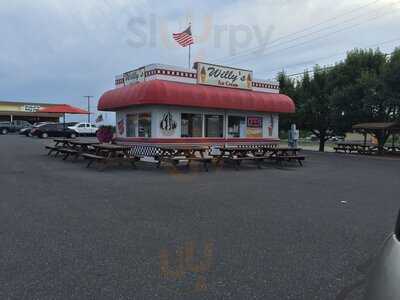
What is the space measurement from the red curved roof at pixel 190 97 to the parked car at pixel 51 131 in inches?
891

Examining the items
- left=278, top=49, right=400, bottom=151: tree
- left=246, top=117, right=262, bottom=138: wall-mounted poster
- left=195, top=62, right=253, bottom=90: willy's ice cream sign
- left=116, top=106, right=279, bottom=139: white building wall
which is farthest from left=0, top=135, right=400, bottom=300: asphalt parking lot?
left=278, top=49, right=400, bottom=151: tree

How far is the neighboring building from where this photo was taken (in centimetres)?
5726

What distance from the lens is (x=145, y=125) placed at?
1842 centimetres

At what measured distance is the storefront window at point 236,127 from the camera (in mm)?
20750

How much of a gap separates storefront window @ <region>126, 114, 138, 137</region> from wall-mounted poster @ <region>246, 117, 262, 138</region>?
6.48 metres

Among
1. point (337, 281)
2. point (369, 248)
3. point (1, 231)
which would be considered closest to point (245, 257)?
point (337, 281)

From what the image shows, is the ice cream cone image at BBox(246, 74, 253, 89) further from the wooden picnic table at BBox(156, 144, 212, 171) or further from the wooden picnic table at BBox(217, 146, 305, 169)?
the wooden picnic table at BBox(156, 144, 212, 171)

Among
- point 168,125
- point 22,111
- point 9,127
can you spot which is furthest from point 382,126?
point 22,111

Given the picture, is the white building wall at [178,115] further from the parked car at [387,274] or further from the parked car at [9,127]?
the parked car at [9,127]

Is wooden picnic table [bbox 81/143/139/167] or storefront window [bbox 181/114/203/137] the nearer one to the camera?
wooden picnic table [bbox 81/143/139/167]

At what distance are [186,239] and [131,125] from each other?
14718 millimetres

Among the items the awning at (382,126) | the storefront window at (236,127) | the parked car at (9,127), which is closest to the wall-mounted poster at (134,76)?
the storefront window at (236,127)

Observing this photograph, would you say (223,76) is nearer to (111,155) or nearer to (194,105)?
(194,105)

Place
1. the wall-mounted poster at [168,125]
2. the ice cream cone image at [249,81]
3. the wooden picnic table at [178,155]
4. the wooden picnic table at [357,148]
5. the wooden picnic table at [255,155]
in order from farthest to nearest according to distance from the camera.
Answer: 1. the wooden picnic table at [357,148]
2. the ice cream cone image at [249,81]
3. the wall-mounted poster at [168,125]
4. the wooden picnic table at [255,155]
5. the wooden picnic table at [178,155]
